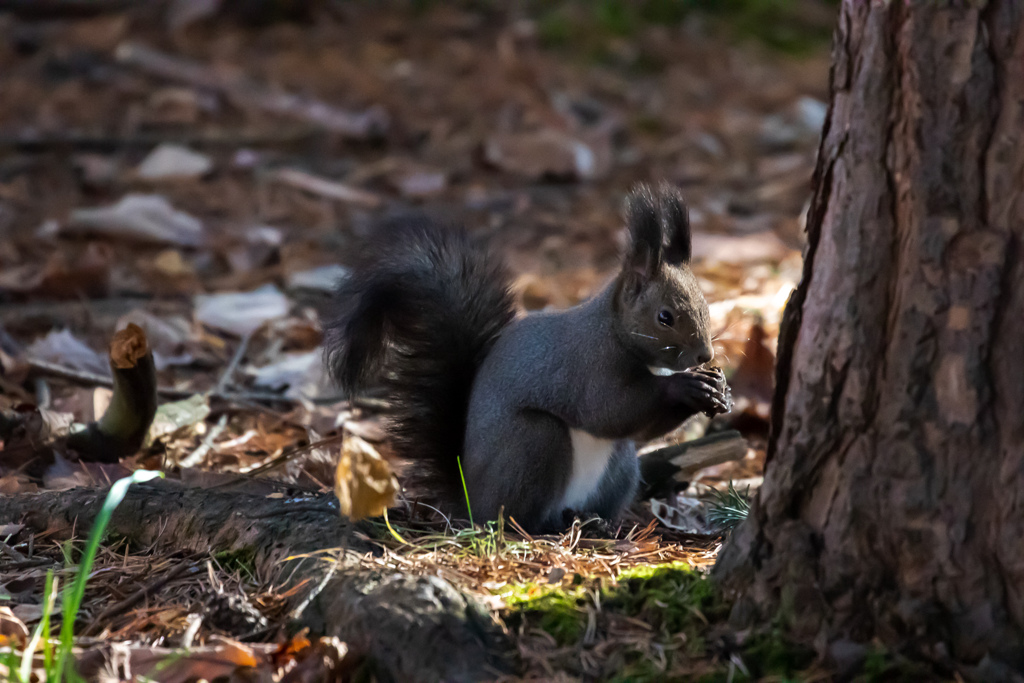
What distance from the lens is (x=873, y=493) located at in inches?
→ 58.3

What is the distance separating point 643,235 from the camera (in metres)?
2.26

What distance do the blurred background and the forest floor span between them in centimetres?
2

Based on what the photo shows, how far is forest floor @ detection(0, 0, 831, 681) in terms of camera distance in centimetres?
169

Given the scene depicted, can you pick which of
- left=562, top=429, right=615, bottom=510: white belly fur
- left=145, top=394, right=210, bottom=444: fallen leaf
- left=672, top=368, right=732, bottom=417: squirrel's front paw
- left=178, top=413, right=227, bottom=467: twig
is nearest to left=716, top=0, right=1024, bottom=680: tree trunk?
left=672, top=368, right=732, bottom=417: squirrel's front paw

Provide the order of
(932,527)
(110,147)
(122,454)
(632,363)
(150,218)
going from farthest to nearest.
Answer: (110,147), (150,218), (122,454), (632,363), (932,527)

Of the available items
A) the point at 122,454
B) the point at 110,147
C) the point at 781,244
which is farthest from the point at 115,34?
the point at 122,454

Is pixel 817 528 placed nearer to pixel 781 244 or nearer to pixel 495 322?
pixel 495 322

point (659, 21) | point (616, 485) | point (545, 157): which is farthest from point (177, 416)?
point (659, 21)

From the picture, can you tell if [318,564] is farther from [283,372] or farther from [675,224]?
[283,372]

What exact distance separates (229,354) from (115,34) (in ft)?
13.1

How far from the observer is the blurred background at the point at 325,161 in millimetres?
3410

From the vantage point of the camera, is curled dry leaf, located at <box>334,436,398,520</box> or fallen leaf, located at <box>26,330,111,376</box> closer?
curled dry leaf, located at <box>334,436,398,520</box>

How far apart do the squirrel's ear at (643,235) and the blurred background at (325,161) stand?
0.32 meters

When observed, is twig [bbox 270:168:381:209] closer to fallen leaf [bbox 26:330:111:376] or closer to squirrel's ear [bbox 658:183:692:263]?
fallen leaf [bbox 26:330:111:376]
